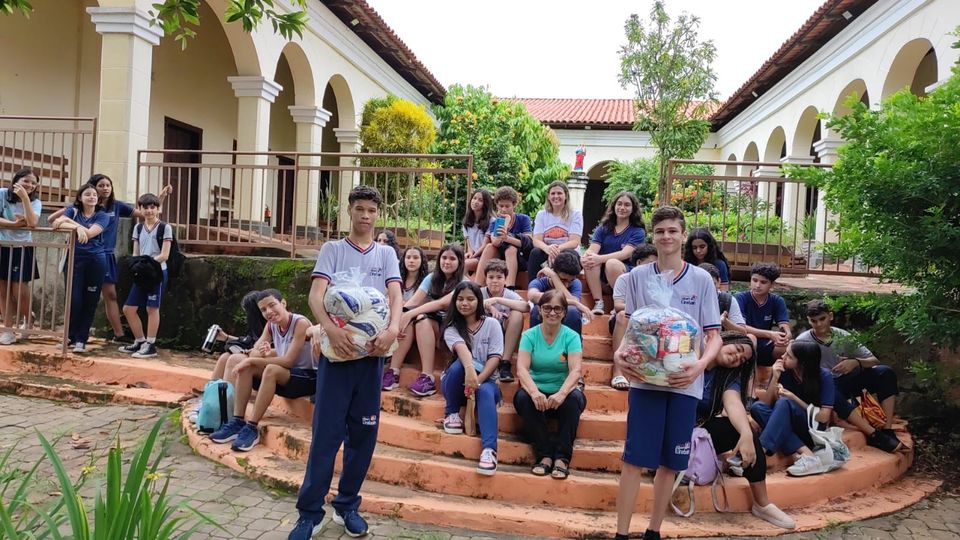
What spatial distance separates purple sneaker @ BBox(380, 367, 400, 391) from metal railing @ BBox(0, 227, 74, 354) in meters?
3.33

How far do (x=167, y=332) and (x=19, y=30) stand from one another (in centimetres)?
520

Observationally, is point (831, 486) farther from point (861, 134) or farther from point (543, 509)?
point (861, 134)

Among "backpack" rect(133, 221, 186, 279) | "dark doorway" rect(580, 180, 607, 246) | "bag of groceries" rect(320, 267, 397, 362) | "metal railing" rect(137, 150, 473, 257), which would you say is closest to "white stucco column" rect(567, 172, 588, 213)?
"dark doorway" rect(580, 180, 607, 246)

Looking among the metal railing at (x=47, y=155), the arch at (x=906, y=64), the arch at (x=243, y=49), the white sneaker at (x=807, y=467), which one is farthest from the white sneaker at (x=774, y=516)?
the arch at (x=243, y=49)

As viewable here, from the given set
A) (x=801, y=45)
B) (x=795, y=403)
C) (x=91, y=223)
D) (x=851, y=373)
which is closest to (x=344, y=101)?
(x=91, y=223)

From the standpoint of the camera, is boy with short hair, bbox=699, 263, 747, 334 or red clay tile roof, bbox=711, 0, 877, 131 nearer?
boy with short hair, bbox=699, 263, 747, 334

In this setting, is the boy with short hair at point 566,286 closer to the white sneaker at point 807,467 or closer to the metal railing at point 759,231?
the white sneaker at point 807,467

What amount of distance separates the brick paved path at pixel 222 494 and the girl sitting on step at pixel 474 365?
732 mm

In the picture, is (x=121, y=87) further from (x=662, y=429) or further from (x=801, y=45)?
(x=801, y=45)

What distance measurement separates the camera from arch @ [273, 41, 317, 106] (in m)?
11.8

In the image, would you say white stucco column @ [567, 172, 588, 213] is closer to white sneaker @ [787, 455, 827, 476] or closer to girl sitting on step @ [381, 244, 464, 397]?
girl sitting on step @ [381, 244, 464, 397]

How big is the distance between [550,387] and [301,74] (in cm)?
963

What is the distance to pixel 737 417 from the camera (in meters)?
4.08

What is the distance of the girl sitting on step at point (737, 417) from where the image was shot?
401cm
